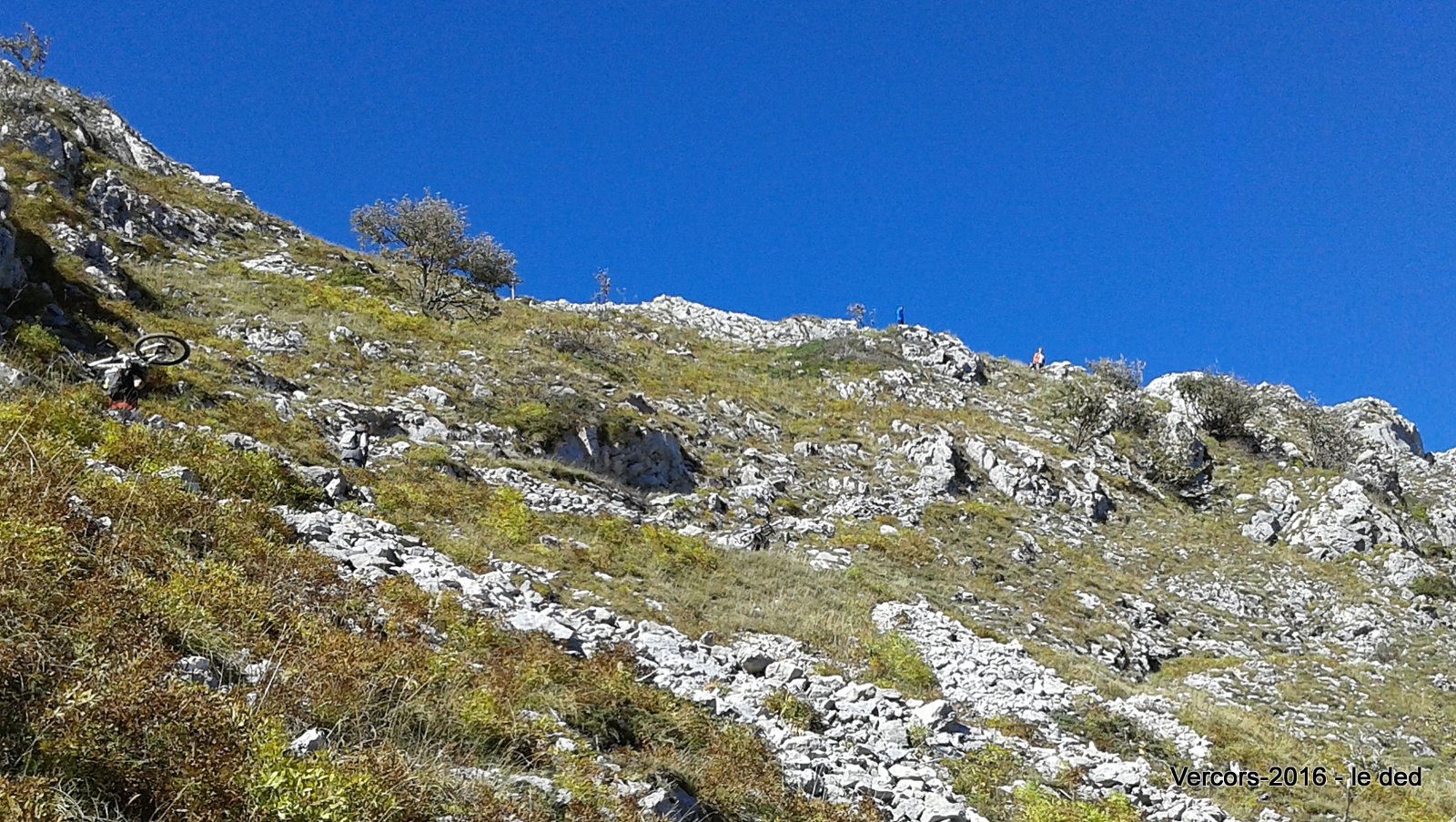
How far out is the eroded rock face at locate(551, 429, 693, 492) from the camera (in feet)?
76.8

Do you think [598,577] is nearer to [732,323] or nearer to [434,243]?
[434,243]

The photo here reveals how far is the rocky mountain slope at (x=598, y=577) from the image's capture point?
18.7 feet

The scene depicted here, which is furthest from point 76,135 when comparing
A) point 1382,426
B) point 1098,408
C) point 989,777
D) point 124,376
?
point 1382,426

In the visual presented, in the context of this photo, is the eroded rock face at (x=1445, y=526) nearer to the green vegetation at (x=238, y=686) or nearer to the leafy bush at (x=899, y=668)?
the leafy bush at (x=899, y=668)

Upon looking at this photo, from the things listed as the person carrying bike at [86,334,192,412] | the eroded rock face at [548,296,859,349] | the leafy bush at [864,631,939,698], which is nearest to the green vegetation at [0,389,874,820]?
the person carrying bike at [86,334,192,412]

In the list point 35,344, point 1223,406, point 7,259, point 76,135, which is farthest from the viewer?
point 1223,406

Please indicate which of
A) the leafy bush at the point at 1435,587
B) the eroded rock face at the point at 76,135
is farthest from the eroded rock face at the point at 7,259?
the leafy bush at the point at 1435,587

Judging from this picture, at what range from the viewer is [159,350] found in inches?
670

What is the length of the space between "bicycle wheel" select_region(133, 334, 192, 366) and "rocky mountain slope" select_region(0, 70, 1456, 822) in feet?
1.46

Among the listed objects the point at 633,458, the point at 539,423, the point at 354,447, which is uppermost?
the point at 633,458

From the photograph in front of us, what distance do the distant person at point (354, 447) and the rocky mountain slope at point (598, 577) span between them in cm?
70

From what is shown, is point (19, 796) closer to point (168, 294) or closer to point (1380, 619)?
point (168, 294)

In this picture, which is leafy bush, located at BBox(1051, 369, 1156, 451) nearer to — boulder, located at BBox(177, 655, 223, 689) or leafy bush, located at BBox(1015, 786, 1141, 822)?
leafy bush, located at BBox(1015, 786, 1141, 822)

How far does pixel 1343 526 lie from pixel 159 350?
3956cm
